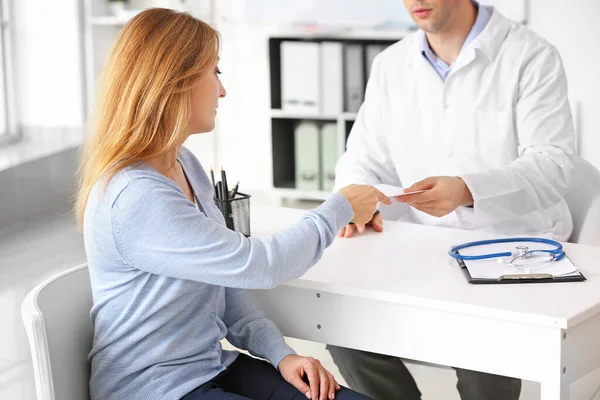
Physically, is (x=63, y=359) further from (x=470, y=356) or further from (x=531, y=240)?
(x=531, y=240)

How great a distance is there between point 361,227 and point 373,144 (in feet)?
1.82

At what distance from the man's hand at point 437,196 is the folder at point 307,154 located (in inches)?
92.7

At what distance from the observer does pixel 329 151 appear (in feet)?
14.6

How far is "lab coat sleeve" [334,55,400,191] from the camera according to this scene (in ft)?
8.10

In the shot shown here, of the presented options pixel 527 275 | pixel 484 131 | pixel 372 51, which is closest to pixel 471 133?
pixel 484 131

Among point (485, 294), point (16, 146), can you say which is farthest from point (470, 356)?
point (16, 146)

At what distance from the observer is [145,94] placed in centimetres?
148

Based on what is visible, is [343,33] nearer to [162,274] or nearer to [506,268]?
[506,268]

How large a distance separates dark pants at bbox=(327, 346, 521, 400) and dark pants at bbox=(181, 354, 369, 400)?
675 mm

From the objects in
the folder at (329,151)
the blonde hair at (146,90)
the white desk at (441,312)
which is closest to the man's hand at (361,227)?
the white desk at (441,312)

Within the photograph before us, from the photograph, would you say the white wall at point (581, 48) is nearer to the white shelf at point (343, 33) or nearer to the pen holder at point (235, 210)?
the white shelf at point (343, 33)

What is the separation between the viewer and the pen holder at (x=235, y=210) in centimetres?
193

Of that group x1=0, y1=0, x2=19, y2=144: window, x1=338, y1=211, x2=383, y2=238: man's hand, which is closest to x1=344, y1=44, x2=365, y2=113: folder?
x1=0, y1=0, x2=19, y2=144: window

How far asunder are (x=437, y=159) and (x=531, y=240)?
63 centimetres
